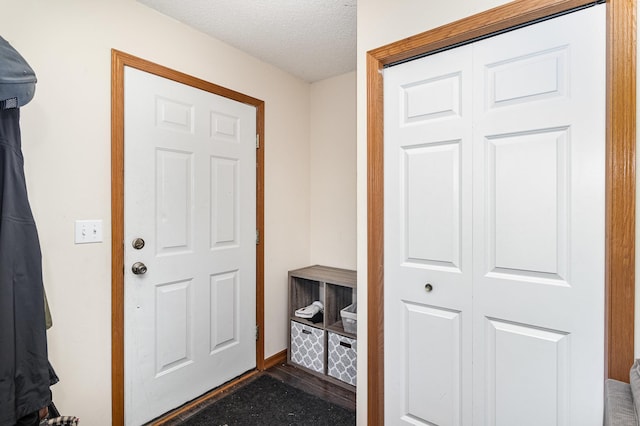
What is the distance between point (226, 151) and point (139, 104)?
0.58 m

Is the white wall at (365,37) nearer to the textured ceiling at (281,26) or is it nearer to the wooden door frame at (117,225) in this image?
the textured ceiling at (281,26)

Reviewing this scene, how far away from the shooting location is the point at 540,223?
1227 mm

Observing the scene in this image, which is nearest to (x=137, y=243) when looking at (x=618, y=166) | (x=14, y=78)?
(x=14, y=78)

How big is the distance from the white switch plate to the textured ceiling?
121 cm

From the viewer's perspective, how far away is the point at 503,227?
130cm

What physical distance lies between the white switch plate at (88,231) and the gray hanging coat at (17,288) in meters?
0.39

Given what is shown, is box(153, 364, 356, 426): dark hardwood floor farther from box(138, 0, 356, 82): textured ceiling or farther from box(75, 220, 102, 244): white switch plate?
box(138, 0, 356, 82): textured ceiling

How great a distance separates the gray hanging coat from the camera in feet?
3.51

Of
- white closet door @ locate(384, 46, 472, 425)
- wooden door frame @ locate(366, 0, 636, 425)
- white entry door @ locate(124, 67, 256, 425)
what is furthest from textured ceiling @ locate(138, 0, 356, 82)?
wooden door frame @ locate(366, 0, 636, 425)

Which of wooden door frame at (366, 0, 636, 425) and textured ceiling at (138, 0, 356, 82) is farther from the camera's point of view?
textured ceiling at (138, 0, 356, 82)

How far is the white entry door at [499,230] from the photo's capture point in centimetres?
114

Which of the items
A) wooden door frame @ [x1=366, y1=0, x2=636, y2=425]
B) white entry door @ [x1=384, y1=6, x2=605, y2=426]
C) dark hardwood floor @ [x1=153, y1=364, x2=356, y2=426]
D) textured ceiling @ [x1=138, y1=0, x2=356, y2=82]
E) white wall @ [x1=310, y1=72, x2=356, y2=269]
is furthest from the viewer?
white wall @ [x1=310, y1=72, x2=356, y2=269]

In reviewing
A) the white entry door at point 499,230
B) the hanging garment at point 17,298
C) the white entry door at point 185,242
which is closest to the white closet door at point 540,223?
the white entry door at point 499,230

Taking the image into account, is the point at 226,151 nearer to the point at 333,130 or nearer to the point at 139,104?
the point at 139,104
